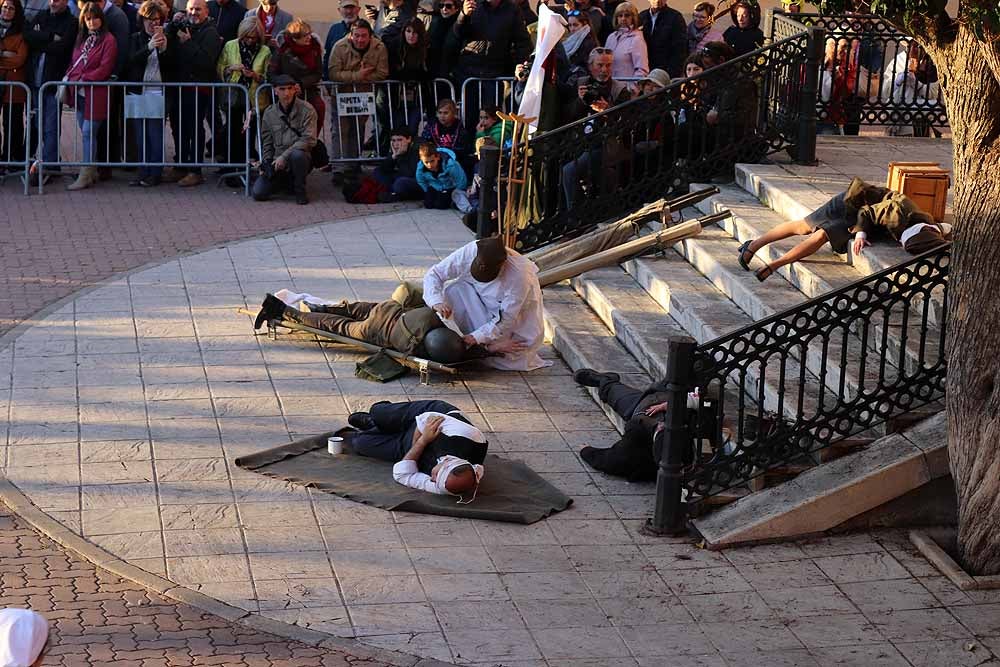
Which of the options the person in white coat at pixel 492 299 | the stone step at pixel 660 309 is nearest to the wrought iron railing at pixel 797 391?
the stone step at pixel 660 309

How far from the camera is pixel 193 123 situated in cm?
1708

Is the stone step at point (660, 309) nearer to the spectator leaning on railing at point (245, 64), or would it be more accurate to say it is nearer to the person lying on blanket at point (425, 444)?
the person lying on blanket at point (425, 444)

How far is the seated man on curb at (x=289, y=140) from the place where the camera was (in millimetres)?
16562

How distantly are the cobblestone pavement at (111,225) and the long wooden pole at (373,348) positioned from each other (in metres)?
2.31

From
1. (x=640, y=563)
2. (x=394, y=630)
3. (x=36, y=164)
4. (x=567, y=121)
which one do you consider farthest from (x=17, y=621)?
(x=36, y=164)

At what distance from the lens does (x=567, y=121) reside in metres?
15.1

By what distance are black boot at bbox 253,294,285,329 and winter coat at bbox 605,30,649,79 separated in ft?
19.2

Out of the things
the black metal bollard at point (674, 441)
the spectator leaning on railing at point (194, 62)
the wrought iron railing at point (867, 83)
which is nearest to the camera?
the black metal bollard at point (674, 441)

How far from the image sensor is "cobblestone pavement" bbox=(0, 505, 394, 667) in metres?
7.41

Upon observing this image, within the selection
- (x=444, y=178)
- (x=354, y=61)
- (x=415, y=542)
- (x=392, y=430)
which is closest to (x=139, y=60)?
(x=354, y=61)

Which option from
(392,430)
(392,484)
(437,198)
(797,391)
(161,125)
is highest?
(161,125)

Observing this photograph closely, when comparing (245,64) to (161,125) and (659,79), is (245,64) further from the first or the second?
(659,79)

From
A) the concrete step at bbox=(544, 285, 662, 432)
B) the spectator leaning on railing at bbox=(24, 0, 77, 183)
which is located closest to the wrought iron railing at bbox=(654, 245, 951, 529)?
the concrete step at bbox=(544, 285, 662, 432)

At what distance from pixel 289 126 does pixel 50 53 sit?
2.77 meters
